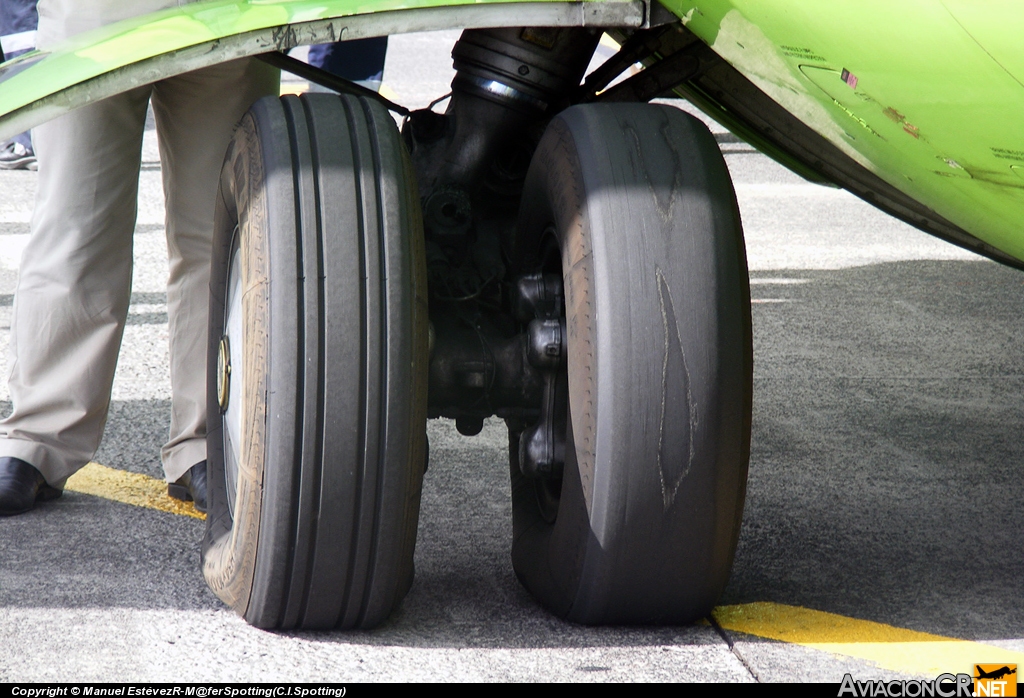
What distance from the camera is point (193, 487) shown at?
107 inches

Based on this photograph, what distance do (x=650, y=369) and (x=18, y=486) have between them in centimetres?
158

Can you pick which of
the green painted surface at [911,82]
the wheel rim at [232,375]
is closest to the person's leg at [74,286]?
the wheel rim at [232,375]

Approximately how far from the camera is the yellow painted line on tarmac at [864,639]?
6.42ft

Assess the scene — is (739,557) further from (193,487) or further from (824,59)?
(193,487)

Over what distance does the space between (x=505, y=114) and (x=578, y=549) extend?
0.96 meters

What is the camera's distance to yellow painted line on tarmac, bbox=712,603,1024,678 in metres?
1.96

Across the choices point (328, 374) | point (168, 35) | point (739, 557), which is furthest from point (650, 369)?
point (168, 35)

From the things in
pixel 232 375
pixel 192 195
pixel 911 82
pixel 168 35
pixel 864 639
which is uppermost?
pixel 168 35

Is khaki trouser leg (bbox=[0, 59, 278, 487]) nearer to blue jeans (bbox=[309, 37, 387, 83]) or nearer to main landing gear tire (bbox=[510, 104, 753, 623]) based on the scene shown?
blue jeans (bbox=[309, 37, 387, 83])

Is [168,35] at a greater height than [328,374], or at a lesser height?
greater

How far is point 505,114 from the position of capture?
2365mm

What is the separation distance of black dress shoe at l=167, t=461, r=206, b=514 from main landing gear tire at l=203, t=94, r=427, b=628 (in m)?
0.74

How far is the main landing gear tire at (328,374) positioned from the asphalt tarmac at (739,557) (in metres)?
0.15

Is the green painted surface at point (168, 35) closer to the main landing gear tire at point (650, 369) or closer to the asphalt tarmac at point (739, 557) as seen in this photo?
the main landing gear tire at point (650, 369)
